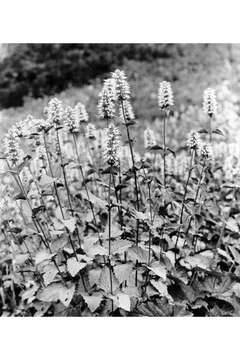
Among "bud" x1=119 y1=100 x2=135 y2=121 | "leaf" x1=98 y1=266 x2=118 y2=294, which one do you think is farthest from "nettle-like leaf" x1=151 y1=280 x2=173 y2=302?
"bud" x1=119 y1=100 x2=135 y2=121

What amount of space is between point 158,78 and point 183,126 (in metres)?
1.39

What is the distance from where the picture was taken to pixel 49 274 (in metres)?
2.28

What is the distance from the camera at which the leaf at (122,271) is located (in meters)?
2.25

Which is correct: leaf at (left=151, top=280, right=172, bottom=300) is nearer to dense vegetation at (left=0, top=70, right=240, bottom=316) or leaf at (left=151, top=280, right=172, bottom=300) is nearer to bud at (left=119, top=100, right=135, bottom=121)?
dense vegetation at (left=0, top=70, right=240, bottom=316)

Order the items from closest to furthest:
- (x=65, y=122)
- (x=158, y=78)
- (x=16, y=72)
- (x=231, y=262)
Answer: (x=65, y=122)
(x=231, y=262)
(x=16, y=72)
(x=158, y=78)

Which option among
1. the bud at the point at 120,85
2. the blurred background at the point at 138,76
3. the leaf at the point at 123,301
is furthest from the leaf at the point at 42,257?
the blurred background at the point at 138,76

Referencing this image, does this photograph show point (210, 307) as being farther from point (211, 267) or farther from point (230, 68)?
point (230, 68)

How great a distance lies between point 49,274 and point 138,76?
4.47 meters

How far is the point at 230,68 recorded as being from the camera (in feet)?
21.6

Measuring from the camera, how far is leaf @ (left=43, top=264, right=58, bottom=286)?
2.24 m

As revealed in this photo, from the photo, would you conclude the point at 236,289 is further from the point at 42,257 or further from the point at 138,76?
the point at 138,76

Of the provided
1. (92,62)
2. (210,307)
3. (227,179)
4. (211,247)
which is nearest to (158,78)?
(92,62)

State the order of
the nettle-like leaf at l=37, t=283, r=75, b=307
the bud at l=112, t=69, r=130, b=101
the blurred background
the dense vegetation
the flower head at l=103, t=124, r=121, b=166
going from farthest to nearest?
the blurred background
the nettle-like leaf at l=37, t=283, r=75, b=307
the dense vegetation
the bud at l=112, t=69, r=130, b=101
the flower head at l=103, t=124, r=121, b=166

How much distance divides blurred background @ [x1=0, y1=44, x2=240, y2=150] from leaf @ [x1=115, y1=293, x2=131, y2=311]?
2.87 metres
